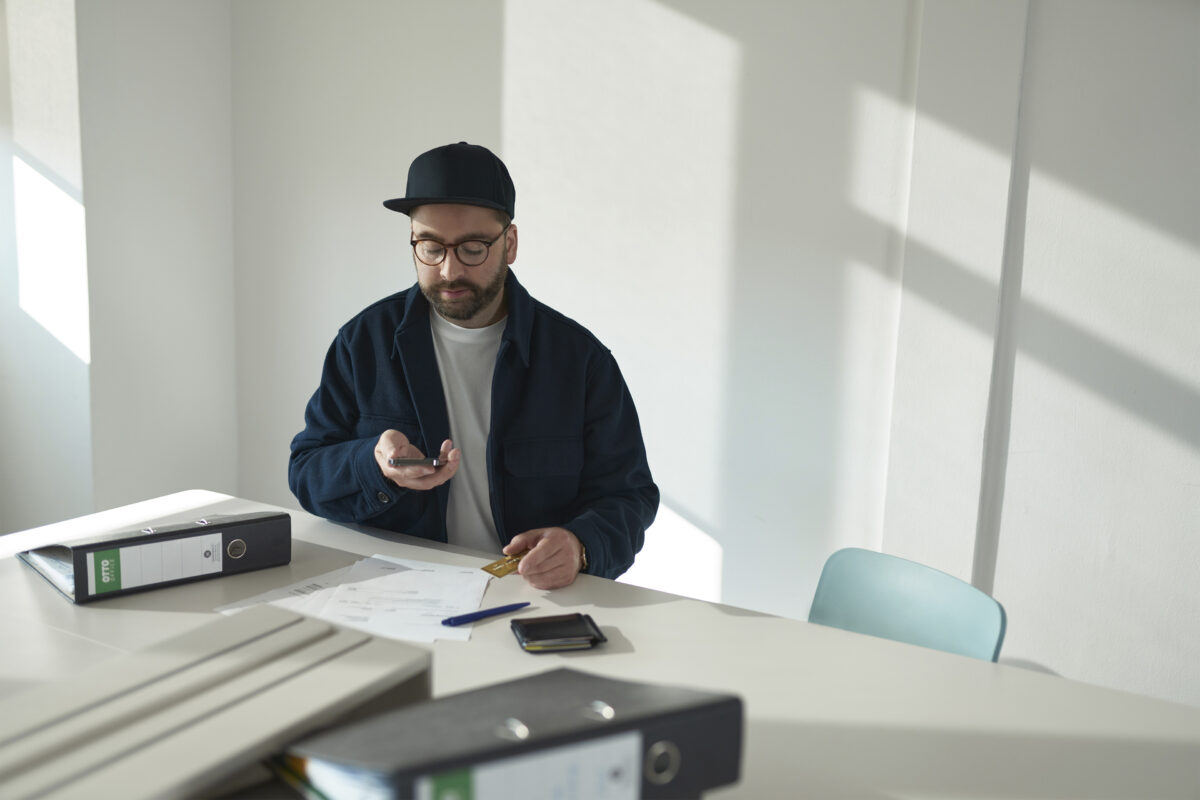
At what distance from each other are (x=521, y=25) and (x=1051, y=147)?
6.14 feet

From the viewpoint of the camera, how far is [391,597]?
65.8 inches

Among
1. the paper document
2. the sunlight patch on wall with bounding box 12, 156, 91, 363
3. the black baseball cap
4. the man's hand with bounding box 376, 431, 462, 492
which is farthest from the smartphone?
the sunlight patch on wall with bounding box 12, 156, 91, 363

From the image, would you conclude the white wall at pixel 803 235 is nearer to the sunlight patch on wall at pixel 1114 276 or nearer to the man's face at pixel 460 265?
the sunlight patch on wall at pixel 1114 276

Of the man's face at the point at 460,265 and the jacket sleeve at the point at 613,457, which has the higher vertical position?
the man's face at the point at 460,265

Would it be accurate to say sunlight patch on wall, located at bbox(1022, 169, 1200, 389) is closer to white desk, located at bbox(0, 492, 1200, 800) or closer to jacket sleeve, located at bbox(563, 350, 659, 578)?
jacket sleeve, located at bbox(563, 350, 659, 578)

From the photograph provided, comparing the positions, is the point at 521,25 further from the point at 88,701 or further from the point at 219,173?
the point at 88,701

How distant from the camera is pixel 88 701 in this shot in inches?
34.3

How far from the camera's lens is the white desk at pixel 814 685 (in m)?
1.17

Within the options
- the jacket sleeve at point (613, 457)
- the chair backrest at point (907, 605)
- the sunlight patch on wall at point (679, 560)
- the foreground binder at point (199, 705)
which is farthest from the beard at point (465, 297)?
the sunlight patch on wall at point (679, 560)

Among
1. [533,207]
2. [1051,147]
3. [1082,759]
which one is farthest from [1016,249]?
[1082,759]

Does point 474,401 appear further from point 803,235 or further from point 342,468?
point 803,235

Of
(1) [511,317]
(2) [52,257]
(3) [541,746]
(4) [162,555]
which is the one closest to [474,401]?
Answer: (1) [511,317]

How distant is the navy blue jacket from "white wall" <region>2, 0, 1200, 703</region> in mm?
1074

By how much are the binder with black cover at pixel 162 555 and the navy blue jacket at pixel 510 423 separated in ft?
0.81
